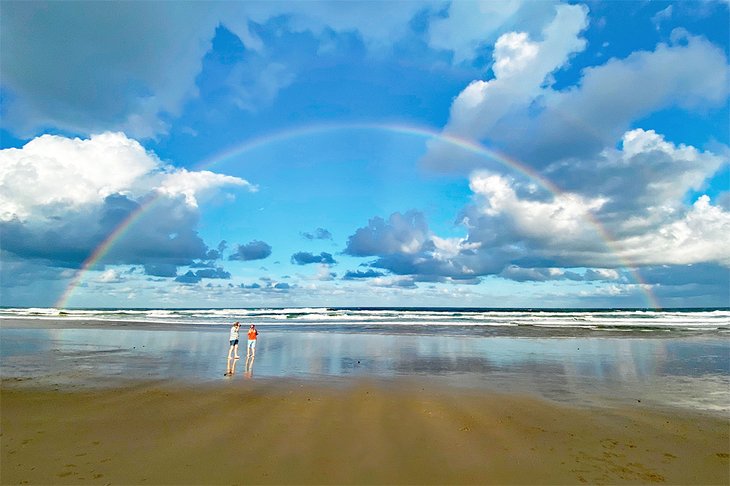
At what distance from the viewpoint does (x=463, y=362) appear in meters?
19.8

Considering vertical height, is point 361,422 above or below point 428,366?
below

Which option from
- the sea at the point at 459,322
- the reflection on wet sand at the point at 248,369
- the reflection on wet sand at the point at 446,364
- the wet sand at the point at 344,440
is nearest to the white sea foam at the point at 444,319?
the sea at the point at 459,322

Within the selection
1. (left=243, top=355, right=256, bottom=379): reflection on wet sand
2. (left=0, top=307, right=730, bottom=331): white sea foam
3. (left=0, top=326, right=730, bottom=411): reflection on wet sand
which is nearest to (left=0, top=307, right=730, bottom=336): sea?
(left=0, top=307, right=730, bottom=331): white sea foam

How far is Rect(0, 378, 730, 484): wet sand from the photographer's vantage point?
7023 millimetres

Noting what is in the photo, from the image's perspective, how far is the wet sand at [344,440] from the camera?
7.02 m

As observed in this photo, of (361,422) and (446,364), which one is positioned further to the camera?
(446,364)

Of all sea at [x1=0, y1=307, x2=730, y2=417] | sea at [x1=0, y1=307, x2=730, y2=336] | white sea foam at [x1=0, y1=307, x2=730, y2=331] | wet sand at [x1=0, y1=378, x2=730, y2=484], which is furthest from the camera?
white sea foam at [x1=0, y1=307, x2=730, y2=331]

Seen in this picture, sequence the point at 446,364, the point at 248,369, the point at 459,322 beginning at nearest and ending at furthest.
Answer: the point at 248,369
the point at 446,364
the point at 459,322

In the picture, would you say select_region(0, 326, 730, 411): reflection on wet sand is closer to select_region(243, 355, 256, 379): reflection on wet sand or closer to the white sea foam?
select_region(243, 355, 256, 379): reflection on wet sand

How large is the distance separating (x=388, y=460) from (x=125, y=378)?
12232 mm

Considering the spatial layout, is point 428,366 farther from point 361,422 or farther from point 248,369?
point 361,422

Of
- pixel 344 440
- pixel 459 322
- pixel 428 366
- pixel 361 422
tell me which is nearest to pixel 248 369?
pixel 428 366

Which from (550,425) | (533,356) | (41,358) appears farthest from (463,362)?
(41,358)

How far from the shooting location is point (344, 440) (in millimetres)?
8523
